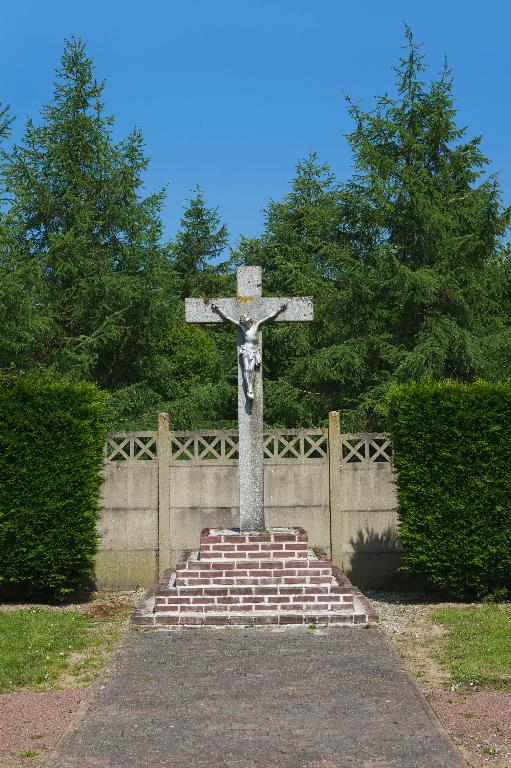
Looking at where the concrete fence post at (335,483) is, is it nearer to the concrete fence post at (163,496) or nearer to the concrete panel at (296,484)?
the concrete panel at (296,484)

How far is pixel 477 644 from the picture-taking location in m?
9.22

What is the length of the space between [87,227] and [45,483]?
11.6 meters

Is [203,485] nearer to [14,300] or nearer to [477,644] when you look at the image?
[477,644]

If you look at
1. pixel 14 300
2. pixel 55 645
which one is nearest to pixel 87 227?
pixel 14 300

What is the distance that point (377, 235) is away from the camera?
72.6 ft

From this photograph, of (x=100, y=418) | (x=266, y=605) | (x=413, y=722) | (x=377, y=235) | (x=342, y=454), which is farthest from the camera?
(x=377, y=235)

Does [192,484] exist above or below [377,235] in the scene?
below

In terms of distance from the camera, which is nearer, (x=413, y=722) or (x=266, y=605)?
(x=413, y=722)

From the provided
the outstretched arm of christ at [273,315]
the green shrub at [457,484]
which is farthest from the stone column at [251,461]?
the green shrub at [457,484]

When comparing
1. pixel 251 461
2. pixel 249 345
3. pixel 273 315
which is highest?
pixel 273 315

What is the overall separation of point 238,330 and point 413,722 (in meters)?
6.25

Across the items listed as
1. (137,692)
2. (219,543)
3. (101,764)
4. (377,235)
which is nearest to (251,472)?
(219,543)

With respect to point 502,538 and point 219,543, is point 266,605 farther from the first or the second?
point 502,538

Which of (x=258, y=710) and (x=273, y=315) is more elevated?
(x=273, y=315)
